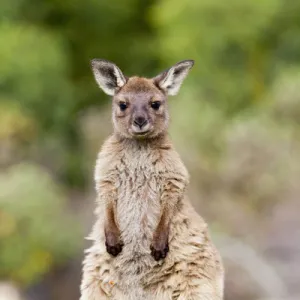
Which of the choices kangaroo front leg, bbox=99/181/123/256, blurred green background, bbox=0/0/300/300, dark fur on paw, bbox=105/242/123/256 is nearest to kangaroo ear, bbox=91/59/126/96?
kangaroo front leg, bbox=99/181/123/256

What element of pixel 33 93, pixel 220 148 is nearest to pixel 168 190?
pixel 220 148

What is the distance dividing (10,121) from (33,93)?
264cm

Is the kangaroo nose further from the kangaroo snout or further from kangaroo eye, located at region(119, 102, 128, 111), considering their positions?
kangaroo eye, located at region(119, 102, 128, 111)

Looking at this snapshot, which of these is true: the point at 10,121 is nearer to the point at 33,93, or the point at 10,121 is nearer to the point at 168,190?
the point at 33,93

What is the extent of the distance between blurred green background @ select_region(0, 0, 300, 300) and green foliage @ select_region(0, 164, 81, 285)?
0.09 ft

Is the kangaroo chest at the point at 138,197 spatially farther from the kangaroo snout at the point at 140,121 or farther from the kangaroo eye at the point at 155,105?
the kangaroo eye at the point at 155,105

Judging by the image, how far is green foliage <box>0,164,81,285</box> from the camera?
23094mm

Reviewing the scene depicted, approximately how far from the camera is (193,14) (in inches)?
1233

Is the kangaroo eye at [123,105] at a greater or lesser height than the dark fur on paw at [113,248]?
greater

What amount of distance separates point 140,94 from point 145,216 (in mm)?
965

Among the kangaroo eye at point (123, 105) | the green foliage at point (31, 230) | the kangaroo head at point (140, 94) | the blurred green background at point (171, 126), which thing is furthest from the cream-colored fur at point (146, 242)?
the green foliage at point (31, 230)

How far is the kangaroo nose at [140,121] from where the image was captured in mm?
8750

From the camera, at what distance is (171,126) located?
24.9 meters

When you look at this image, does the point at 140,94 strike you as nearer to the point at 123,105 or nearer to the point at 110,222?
the point at 123,105
